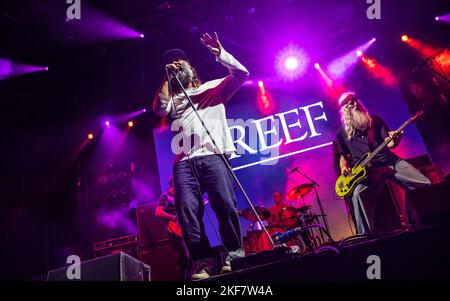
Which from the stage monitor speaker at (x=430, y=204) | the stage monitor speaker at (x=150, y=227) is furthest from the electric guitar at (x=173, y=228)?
the stage monitor speaker at (x=430, y=204)

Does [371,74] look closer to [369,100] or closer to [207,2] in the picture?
[369,100]

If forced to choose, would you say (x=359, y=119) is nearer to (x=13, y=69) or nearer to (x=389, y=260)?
(x=389, y=260)

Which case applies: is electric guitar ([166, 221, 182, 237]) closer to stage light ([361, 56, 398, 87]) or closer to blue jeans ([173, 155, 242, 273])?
blue jeans ([173, 155, 242, 273])

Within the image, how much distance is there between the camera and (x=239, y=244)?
2.54 metres

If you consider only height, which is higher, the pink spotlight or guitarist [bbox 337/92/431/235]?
the pink spotlight

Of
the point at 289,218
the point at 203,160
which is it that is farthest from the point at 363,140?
the point at 203,160

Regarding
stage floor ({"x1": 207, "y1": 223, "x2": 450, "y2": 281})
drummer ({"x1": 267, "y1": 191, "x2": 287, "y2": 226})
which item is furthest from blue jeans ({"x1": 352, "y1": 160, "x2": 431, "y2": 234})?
stage floor ({"x1": 207, "y1": 223, "x2": 450, "y2": 281})

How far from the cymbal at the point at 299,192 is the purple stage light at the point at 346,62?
3139 mm

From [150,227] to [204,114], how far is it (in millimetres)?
4857

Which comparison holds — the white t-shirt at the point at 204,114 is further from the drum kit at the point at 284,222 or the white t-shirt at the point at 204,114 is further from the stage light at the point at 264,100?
the stage light at the point at 264,100

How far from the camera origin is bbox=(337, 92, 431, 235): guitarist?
181 inches

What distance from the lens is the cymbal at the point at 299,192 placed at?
7082 mm

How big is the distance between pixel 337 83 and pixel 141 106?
17.0 ft

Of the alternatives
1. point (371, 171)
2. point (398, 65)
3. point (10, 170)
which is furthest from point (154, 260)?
point (398, 65)
